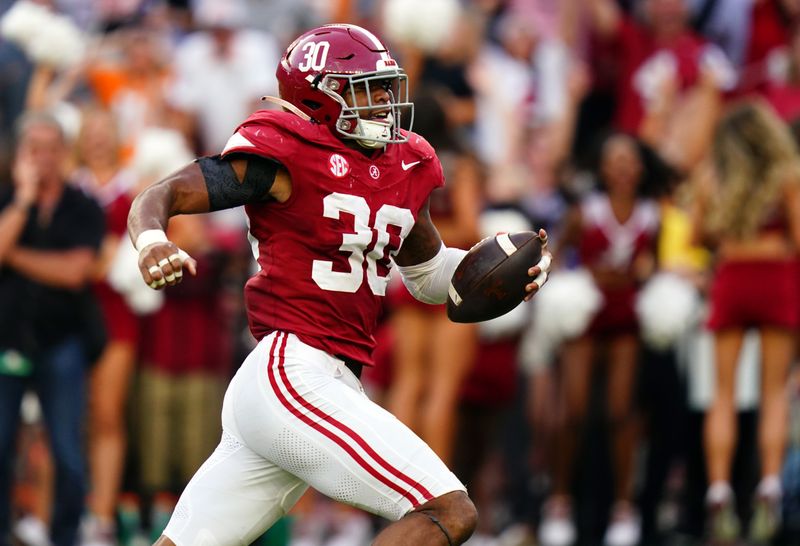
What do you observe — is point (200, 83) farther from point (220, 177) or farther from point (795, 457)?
point (220, 177)

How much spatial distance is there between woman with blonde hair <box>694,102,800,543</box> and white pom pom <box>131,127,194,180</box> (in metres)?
3.13

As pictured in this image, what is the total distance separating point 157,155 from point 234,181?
15.1 feet

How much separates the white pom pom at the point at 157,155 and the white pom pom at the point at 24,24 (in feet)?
3.62

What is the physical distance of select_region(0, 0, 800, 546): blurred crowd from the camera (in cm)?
826

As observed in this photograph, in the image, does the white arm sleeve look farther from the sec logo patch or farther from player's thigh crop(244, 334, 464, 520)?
player's thigh crop(244, 334, 464, 520)

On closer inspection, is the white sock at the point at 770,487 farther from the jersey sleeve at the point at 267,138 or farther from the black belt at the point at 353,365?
the jersey sleeve at the point at 267,138

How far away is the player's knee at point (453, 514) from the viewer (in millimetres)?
4754

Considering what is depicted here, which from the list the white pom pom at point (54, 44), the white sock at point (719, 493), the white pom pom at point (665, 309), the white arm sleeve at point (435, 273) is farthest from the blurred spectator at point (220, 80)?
the white arm sleeve at point (435, 273)

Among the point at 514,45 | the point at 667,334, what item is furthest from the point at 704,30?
the point at 667,334

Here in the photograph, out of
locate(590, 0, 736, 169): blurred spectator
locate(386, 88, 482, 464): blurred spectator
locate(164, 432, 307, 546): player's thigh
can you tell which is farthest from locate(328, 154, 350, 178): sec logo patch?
locate(590, 0, 736, 169): blurred spectator

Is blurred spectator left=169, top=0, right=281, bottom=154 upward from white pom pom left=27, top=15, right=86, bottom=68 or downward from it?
downward

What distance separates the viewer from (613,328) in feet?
29.7

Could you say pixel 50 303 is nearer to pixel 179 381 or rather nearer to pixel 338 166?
pixel 179 381

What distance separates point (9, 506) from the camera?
7.91 meters
